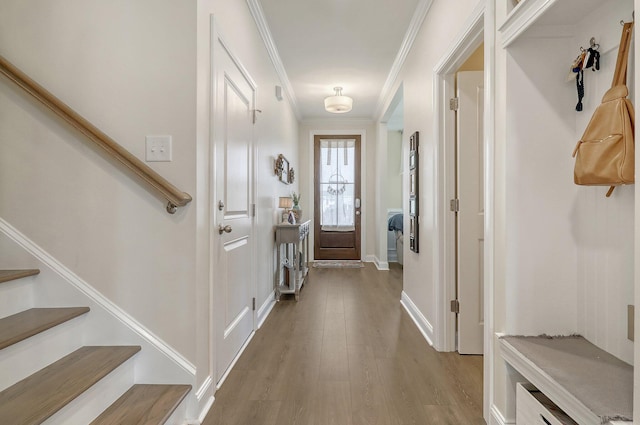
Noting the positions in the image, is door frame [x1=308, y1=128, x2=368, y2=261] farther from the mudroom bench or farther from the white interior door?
the mudroom bench

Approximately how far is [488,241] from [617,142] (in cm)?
67

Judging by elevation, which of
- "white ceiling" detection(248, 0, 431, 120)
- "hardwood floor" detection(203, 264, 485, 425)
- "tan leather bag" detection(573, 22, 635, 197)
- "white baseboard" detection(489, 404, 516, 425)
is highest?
"white ceiling" detection(248, 0, 431, 120)

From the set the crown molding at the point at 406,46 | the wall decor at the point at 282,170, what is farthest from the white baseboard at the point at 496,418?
the wall decor at the point at 282,170

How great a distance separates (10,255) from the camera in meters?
1.65

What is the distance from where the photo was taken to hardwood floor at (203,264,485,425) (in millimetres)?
1686

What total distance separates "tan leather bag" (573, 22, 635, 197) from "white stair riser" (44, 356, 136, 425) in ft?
6.67

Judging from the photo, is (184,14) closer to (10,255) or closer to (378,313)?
(10,255)

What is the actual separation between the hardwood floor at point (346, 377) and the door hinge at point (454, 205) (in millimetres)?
1024

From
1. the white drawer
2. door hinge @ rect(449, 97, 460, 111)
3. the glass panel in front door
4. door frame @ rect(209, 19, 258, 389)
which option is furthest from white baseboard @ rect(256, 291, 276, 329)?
the glass panel in front door

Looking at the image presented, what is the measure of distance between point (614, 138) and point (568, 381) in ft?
2.63

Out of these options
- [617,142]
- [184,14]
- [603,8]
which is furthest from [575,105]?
[184,14]

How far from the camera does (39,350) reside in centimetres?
142

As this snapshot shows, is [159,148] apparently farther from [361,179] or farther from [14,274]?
[361,179]

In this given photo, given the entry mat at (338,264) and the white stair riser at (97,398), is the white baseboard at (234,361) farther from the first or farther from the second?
the entry mat at (338,264)
